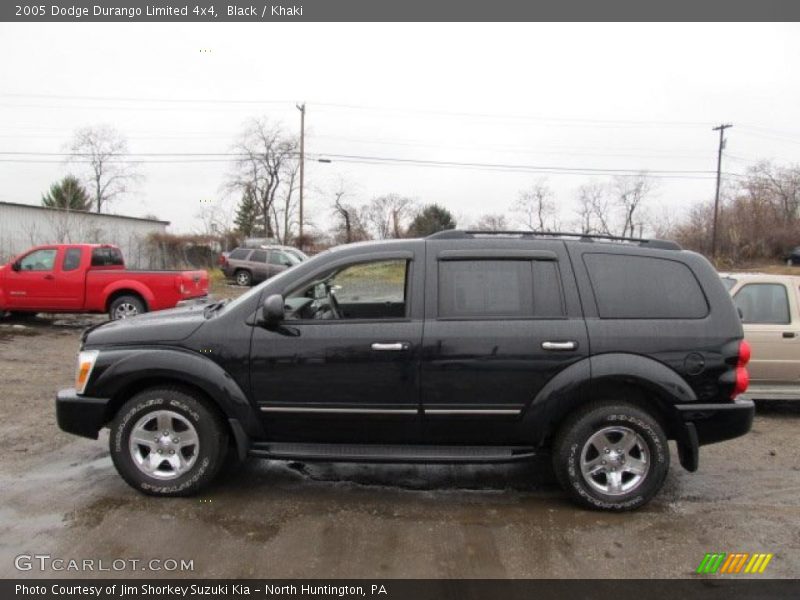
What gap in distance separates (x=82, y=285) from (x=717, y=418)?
11761mm

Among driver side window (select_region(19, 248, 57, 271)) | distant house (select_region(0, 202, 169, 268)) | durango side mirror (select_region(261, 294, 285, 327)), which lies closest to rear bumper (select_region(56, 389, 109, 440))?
durango side mirror (select_region(261, 294, 285, 327))

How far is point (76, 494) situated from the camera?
Answer: 13.6ft

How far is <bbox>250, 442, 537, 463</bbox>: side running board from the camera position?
3.89m

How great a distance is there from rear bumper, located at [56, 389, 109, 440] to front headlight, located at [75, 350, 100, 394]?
93 mm

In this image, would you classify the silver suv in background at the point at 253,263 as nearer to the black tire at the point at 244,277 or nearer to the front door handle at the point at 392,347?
the black tire at the point at 244,277

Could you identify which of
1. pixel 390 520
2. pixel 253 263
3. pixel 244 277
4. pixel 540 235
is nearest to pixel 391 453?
pixel 390 520

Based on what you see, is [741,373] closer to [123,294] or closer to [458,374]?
[458,374]

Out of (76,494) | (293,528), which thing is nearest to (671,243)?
(293,528)

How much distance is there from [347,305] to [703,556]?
284 cm

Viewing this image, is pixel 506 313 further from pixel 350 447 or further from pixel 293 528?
pixel 293 528

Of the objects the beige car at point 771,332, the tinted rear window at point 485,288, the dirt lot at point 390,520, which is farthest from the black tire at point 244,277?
the tinted rear window at point 485,288

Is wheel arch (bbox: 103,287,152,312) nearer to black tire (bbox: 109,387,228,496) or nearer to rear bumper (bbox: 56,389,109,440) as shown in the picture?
rear bumper (bbox: 56,389,109,440)

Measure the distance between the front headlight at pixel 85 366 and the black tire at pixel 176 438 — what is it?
35 cm

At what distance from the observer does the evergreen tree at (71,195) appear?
55625 millimetres
